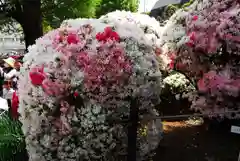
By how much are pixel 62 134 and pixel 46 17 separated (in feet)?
40.2

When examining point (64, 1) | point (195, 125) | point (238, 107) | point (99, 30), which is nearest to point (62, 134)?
→ point (99, 30)

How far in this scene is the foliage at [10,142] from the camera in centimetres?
377

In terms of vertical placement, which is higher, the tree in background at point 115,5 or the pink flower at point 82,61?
the tree in background at point 115,5

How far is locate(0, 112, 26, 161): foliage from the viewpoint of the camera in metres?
3.77

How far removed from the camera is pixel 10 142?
3.80 m

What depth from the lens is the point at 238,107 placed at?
407 cm

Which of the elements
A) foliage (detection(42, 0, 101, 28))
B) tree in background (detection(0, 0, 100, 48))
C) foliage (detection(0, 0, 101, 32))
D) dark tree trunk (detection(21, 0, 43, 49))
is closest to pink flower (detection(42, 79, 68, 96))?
dark tree trunk (detection(21, 0, 43, 49))

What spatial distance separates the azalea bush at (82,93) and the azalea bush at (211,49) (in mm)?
985

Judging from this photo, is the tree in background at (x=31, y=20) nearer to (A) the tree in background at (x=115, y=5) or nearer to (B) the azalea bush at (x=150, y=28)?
(B) the azalea bush at (x=150, y=28)

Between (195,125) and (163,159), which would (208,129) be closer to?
(195,125)

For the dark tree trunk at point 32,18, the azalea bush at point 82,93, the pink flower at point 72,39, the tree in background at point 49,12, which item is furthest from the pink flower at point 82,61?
the tree in background at point 49,12

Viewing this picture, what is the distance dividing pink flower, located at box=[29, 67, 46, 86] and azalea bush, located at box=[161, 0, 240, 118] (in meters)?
1.77

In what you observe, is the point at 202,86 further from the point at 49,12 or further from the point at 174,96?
the point at 49,12

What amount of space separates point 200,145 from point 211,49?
1.19 meters
